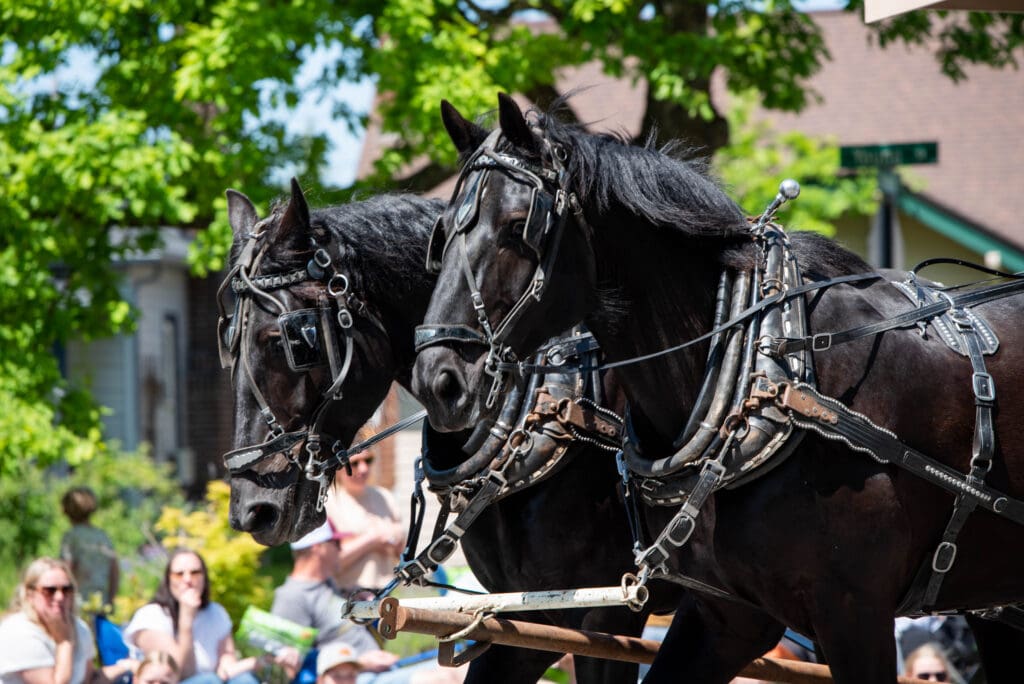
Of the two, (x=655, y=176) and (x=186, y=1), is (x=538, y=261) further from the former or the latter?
(x=186, y=1)

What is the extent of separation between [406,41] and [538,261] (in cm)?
508

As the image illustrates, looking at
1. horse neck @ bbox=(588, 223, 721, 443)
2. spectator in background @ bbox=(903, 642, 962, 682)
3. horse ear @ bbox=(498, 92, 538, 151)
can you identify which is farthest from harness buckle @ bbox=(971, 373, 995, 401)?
spectator in background @ bbox=(903, 642, 962, 682)

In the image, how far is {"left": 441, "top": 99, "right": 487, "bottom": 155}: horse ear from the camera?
11.6ft

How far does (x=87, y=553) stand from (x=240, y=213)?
5725 millimetres

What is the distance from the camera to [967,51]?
9.05 meters

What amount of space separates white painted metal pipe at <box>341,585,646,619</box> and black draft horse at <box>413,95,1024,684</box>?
0.55 ft

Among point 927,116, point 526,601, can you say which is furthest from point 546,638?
point 927,116

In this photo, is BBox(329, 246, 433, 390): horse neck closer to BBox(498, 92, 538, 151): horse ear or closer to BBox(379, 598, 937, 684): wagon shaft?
BBox(379, 598, 937, 684): wagon shaft

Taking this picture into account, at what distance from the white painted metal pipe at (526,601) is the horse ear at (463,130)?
1.21 m

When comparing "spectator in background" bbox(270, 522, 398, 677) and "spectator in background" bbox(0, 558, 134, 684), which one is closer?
"spectator in background" bbox(0, 558, 134, 684)

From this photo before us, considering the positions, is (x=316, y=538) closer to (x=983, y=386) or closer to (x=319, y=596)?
(x=319, y=596)

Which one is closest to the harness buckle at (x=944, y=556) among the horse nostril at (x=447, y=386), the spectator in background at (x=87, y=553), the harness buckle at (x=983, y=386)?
the harness buckle at (x=983, y=386)

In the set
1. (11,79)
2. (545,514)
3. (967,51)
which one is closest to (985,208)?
(967,51)

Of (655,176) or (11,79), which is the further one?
(11,79)
